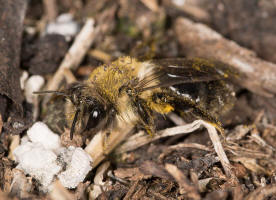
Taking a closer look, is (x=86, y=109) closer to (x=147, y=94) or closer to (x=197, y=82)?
(x=147, y=94)

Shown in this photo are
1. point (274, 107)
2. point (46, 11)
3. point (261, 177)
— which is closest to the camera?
point (261, 177)

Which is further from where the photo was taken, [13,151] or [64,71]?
[64,71]

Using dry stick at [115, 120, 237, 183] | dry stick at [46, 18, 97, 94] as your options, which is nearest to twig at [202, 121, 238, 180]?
dry stick at [115, 120, 237, 183]

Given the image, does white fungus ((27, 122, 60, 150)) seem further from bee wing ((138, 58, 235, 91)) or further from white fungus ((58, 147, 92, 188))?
bee wing ((138, 58, 235, 91))

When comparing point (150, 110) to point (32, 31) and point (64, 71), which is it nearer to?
point (64, 71)

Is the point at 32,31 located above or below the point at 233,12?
below

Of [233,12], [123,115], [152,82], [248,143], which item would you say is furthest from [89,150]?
[233,12]

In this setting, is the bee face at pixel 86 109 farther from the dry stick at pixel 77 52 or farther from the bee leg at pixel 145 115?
the dry stick at pixel 77 52
